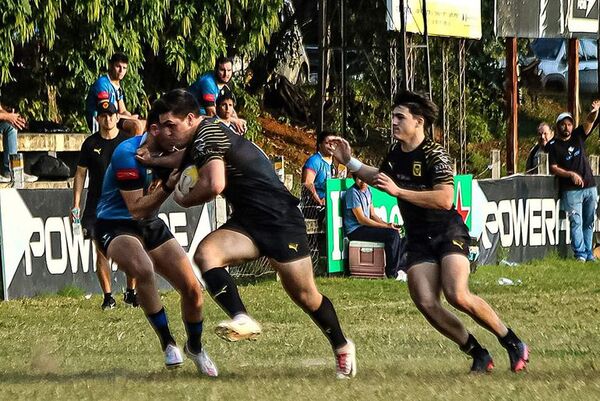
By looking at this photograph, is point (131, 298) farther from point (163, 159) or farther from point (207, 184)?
point (207, 184)

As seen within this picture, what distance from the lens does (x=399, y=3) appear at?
22797 millimetres

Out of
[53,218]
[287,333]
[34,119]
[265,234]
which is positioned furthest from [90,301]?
[34,119]

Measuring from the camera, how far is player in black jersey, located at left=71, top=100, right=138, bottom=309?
13766 millimetres

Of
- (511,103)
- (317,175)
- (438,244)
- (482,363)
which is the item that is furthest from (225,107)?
(511,103)

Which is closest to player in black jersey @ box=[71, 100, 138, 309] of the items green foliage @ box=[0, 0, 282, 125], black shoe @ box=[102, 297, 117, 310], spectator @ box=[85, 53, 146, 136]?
black shoe @ box=[102, 297, 117, 310]

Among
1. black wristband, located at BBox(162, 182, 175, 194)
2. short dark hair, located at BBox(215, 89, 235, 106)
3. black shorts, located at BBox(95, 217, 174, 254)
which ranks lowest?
black shorts, located at BBox(95, 217, 174, 254)

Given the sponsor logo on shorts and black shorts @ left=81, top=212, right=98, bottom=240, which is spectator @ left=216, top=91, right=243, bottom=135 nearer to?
black shorts @ left=81, top=212, right=98, bottom=240

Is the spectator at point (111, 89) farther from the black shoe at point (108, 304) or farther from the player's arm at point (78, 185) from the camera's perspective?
the black shoe at point (108, 304)

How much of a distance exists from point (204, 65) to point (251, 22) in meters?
1.29

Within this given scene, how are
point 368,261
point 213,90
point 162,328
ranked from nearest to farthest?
1. point 162,328
2. point 213,90
3. point 368,261

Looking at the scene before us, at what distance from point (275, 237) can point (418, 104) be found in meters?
1.39

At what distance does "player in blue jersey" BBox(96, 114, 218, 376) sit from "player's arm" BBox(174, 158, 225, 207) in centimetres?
54

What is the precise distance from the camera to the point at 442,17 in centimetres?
2453

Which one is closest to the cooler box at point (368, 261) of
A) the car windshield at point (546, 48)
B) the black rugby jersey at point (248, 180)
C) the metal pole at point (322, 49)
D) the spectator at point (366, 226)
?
the spectator at point (366, 226)
